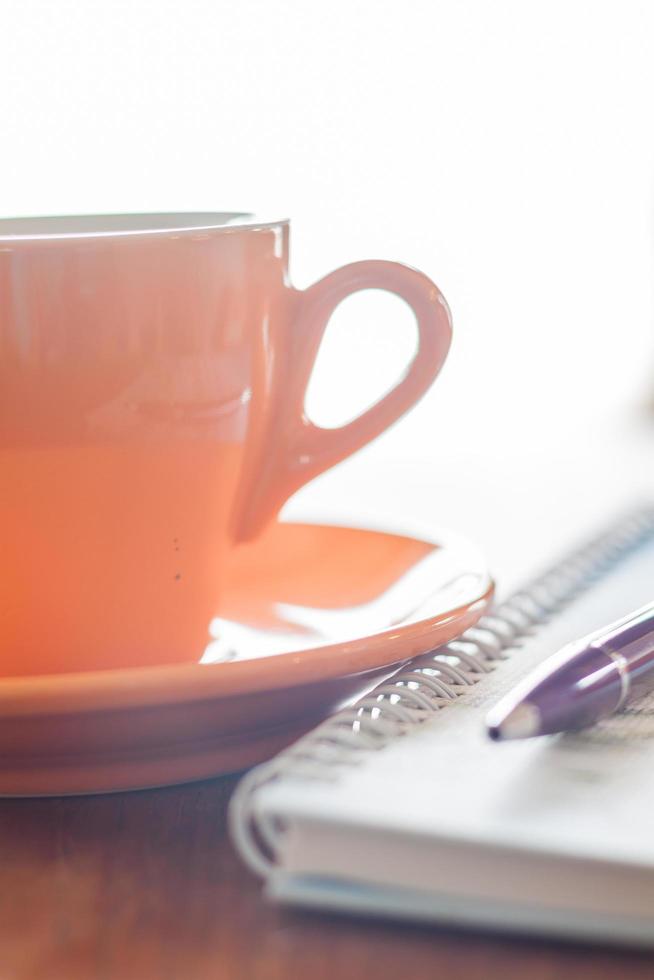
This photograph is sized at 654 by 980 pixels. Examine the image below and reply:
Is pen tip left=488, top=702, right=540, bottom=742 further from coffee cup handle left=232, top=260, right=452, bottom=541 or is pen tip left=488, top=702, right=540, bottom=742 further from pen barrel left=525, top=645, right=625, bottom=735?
coffee cup handle left=232, top=260, right=452, bottom=541

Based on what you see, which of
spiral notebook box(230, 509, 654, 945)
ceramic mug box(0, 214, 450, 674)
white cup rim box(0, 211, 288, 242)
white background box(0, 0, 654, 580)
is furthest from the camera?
white background box(0, 0, 654, 580)

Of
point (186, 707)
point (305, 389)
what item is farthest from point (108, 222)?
point (186, 707)

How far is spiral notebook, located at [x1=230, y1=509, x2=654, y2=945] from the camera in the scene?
0.31 metres

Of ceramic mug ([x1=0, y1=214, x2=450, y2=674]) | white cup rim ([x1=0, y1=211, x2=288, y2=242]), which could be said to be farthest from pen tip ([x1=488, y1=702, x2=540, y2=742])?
white cup rim ([x1=0, y1=211, x2=288, y2=242])

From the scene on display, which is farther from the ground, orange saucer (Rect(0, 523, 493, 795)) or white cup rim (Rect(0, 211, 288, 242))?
white cup rim (Rect(0, 211, 288, 242))

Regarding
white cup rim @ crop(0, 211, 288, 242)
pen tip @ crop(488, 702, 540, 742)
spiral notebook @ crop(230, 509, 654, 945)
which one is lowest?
spiral notebook @ crop(230, 509, 654, 945)

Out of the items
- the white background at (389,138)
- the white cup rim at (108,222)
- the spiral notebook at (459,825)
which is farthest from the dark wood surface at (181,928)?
the white background at (389,138)

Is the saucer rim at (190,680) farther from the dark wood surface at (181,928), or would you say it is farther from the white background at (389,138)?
the white background at (389,138)

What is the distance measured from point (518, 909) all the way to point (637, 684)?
0.12 m

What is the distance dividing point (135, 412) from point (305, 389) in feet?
0.34

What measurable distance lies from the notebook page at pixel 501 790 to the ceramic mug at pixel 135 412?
163 mm

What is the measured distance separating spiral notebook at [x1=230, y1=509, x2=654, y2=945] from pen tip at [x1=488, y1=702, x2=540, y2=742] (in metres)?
0.01

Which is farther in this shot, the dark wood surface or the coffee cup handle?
the coffee cup handle

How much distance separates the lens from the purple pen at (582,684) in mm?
359
